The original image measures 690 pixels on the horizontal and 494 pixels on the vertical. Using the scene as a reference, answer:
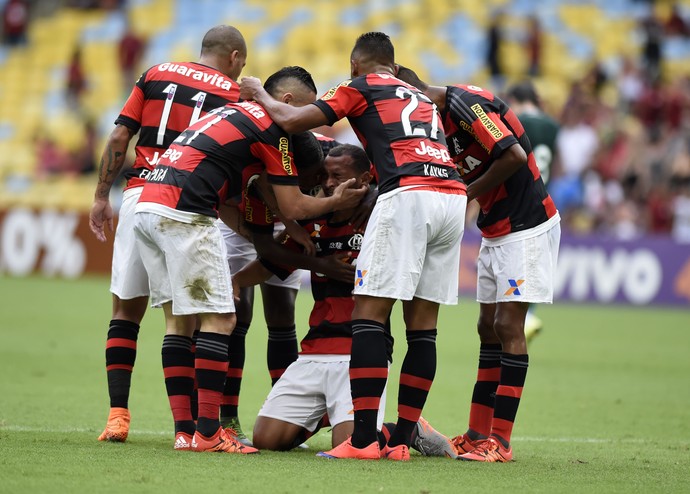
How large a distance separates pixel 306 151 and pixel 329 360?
1.25 meters

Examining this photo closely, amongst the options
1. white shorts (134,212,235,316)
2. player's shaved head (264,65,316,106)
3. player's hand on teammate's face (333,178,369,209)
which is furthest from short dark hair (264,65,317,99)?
white shorts (134,212,235,316)

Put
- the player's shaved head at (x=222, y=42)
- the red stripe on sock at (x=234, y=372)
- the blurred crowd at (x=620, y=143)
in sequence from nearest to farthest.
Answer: the player's shaved head at (x=222, y=42), the red stripe on sock at (x=234, y=372), the blurred crowd at (x=620, y=143)

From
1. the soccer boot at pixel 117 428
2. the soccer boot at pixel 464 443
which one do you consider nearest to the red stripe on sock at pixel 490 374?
the soccer boot at pixel 464 443

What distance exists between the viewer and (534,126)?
10.8 metres

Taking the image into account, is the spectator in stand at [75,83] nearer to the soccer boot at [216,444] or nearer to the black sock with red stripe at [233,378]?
the black sock with red stripe at [233,378]

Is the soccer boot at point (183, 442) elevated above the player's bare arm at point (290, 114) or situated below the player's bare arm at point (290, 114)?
below

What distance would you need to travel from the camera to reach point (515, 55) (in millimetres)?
24828

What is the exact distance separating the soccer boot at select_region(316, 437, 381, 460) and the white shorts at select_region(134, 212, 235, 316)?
38.2 inches

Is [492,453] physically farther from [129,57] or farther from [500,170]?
[129,57]

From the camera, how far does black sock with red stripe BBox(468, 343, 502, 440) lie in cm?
686

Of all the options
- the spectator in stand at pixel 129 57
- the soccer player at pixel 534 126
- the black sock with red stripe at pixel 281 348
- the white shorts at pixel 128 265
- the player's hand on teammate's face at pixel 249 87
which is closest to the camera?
the player's hand on teammate's face at pixel 249 87

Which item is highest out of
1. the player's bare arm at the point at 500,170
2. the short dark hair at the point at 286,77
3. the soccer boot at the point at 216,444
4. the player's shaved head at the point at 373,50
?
the player's shaved head at the point at 373,50

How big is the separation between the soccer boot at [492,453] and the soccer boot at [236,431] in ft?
4.46

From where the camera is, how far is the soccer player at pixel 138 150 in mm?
6824
